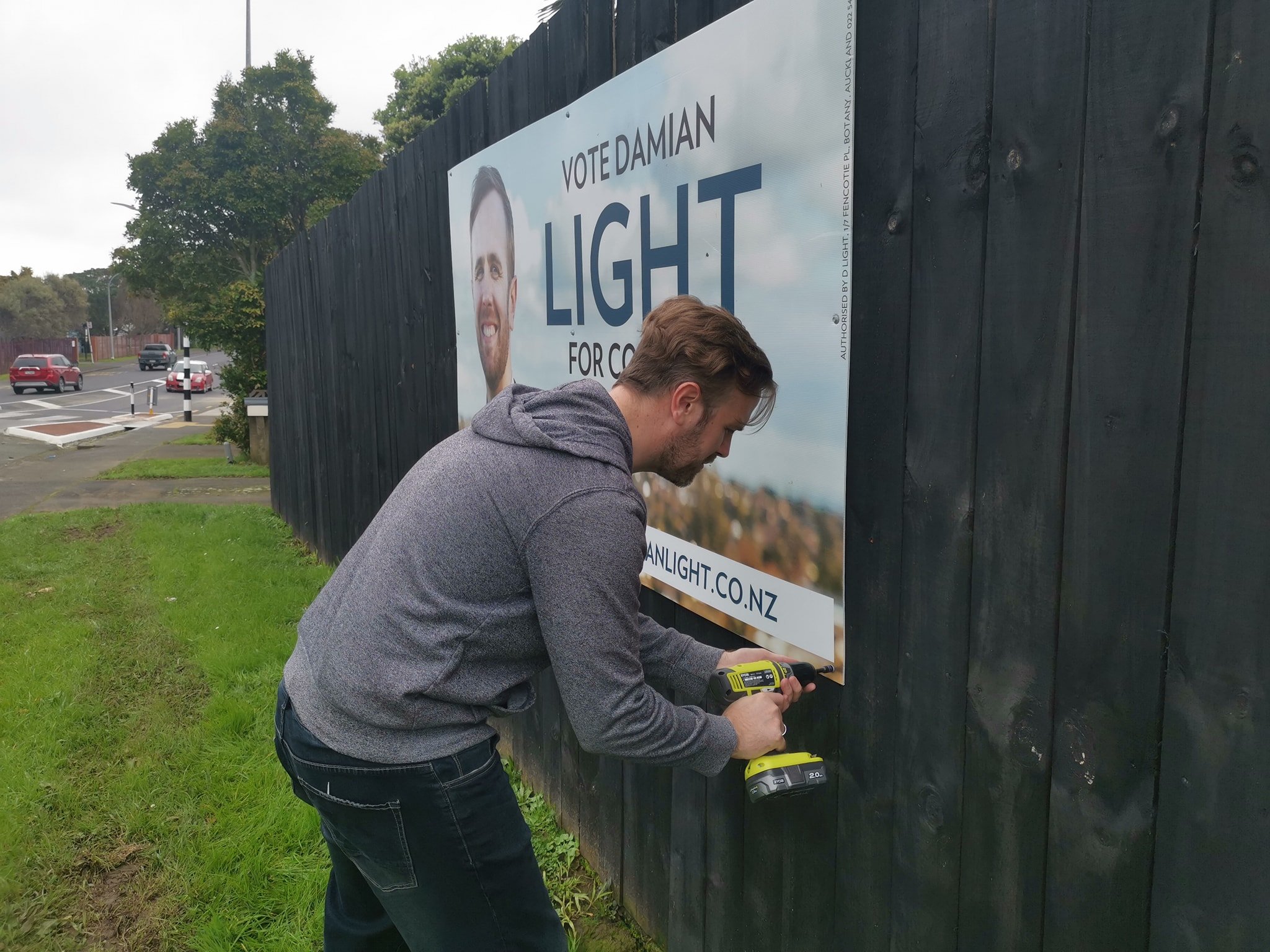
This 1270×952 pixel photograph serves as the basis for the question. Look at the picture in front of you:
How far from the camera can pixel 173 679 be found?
5039 millimetres

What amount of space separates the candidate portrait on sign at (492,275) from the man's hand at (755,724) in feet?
6.56

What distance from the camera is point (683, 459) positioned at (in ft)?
6.17

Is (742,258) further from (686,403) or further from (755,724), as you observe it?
(755,724)

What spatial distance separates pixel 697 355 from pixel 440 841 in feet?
3.44

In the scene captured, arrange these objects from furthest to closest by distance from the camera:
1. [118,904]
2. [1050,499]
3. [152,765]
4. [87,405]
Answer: [87,405] → [152,765] → [118,904] → [1050,499]

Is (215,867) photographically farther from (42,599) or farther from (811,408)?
(42,599)

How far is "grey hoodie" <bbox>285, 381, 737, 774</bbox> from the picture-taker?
1645 mm

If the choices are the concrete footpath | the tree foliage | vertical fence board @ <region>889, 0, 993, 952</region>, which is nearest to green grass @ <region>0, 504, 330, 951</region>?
vertical fence board @ <region>889, 0, 993, 952</region>

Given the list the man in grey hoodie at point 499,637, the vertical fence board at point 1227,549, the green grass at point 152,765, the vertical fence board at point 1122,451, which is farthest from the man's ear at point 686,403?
the green grass at point 152,765

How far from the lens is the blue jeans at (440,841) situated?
178cm

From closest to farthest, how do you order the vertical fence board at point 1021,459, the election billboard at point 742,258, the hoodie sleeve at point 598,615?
the vertical fence board at point 1021,459
the hoodie sleeve at point 598,615
the election billboard at point 742,258

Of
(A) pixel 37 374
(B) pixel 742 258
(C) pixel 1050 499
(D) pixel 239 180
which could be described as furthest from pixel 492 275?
(A) pixel 37 374

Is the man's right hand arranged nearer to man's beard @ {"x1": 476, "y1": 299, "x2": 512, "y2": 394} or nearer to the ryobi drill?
the ryobi drill

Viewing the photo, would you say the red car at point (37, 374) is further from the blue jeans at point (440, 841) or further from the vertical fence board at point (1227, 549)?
the vertical fence board at point (1227, 549)
